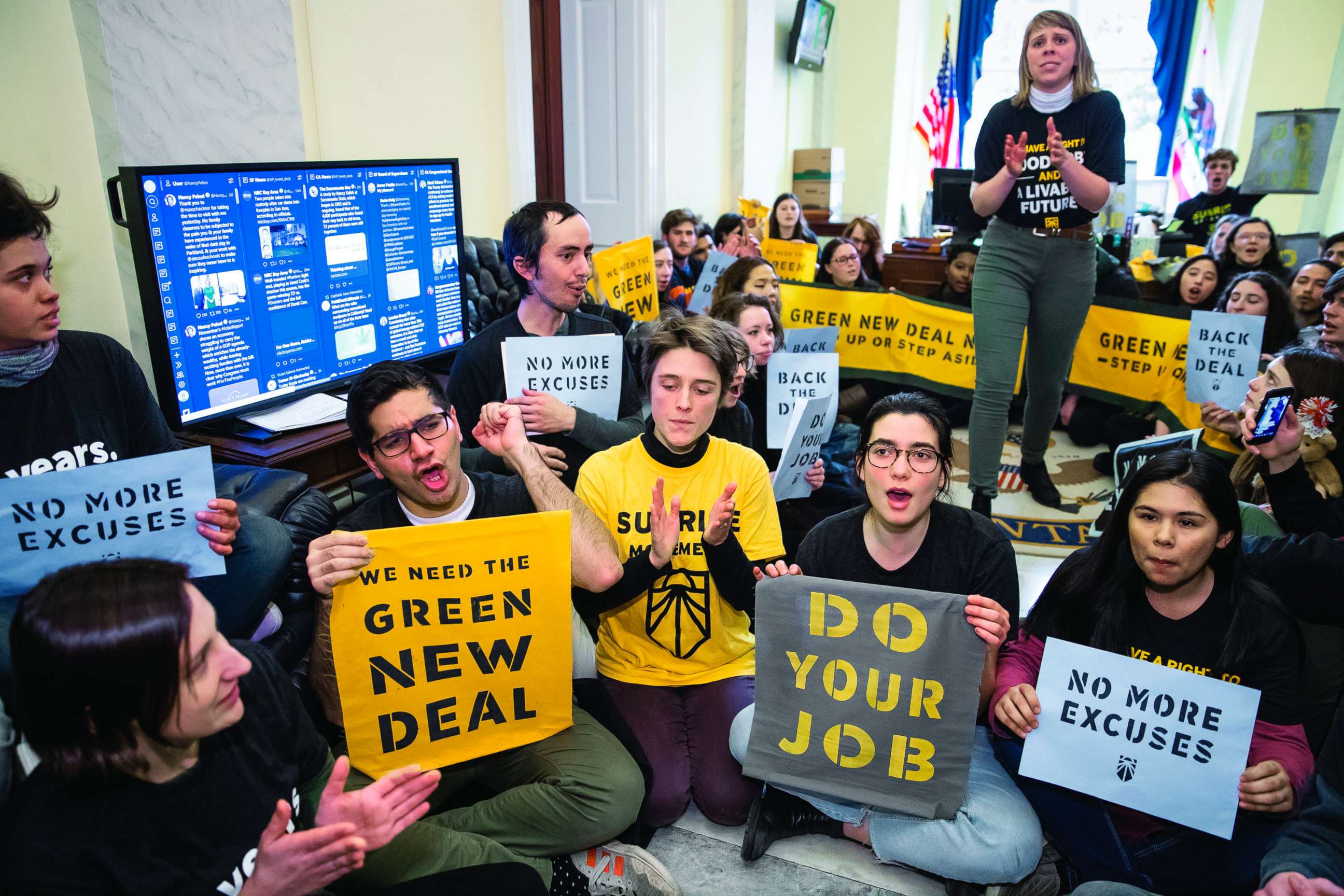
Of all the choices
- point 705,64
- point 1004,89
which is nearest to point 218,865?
point 705,64

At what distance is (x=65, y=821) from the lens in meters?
1.15

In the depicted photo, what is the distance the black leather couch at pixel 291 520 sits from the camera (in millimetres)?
2049

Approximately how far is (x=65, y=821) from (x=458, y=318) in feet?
9.39

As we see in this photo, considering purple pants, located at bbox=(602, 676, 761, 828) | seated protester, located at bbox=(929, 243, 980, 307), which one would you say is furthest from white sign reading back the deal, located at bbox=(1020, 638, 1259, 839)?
seated protester, located at bbox=(929, 243, 980, 307)

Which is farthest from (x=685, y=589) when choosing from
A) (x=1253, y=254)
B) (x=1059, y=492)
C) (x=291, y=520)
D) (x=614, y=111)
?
(x=614, y=111)

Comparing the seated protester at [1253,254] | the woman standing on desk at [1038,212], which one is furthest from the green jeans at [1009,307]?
the seated protester at [1253,254]

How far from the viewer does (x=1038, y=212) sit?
3.14m

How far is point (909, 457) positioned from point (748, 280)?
1.97m

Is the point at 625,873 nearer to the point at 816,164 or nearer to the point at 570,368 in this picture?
the point at 570,368

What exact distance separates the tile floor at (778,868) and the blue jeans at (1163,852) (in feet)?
1.06

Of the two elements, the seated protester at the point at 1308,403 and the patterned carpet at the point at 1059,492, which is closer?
the seated protester at the point at 1308,403

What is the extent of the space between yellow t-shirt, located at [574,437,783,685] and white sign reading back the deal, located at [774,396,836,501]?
0.29m

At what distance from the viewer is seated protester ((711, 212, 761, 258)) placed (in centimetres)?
520

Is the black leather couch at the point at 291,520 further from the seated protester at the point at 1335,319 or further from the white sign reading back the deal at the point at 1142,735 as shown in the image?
the seated protester at the point at 1335,319
